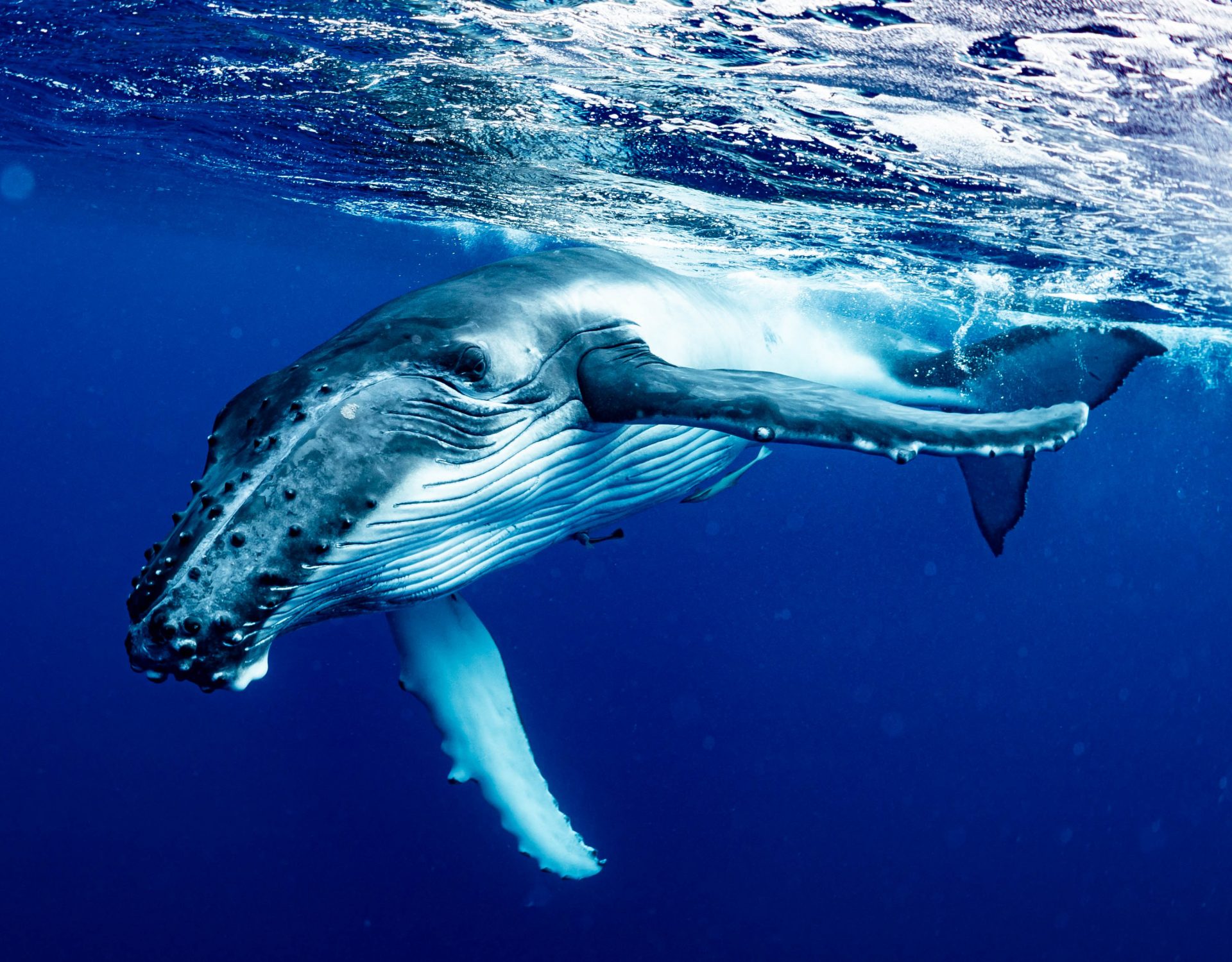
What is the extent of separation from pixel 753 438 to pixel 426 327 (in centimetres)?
164

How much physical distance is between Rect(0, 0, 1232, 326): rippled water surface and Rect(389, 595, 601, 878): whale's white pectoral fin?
5.04 metres

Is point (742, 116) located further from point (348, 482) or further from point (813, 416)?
point (348, 482)

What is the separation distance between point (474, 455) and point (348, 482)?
638mm

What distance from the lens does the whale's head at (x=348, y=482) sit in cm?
264

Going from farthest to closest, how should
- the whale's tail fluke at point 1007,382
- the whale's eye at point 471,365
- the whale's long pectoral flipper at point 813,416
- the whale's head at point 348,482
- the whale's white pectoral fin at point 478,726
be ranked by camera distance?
the whale's tail fluke at point 1007,382 < the whale's white pectoral fin at point 478,726 < the whale's eye at point 471,365 < the whale's long pectoral flipper at point 813,416 < the whale's head at point 348,482

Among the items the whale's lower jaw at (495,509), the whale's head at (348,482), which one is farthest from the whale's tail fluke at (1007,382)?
the whale's head at (348,482)

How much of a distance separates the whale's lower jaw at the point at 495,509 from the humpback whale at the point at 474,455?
0.01 m

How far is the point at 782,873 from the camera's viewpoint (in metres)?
36.8

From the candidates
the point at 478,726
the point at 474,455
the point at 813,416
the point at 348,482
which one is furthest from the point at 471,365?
the point at 478,726

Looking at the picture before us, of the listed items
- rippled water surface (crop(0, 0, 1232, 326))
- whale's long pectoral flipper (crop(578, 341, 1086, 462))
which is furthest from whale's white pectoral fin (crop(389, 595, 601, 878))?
Answer: rippled water surface (crop(0, 0, 1232, 326))

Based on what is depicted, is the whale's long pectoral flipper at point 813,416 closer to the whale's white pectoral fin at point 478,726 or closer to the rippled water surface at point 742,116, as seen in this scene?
the whale's white pectoral fin at point 478,726

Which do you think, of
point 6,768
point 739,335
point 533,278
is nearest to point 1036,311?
point 739,335

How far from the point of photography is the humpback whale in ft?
8.91

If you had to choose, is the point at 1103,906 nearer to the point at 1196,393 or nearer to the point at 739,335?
the point at 1196,393
